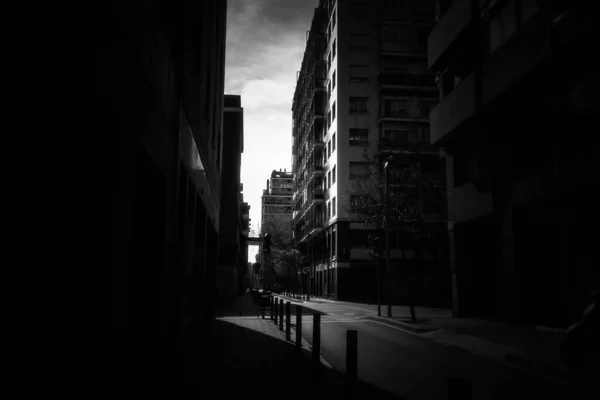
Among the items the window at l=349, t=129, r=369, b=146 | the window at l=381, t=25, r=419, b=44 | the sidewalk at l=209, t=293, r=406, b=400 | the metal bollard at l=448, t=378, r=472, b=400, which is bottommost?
the sidewalk at l=209, t=293, r=406, b=400

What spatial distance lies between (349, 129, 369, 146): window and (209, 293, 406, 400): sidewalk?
1432 inches

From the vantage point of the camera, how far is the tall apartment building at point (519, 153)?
46.0 feet

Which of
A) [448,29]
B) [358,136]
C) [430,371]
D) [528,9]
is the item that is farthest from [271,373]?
[358,136]

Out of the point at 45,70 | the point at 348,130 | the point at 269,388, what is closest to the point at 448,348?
the point at 269,388

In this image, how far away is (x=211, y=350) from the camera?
1013 cm

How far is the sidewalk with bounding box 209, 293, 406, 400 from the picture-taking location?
20.5 ft

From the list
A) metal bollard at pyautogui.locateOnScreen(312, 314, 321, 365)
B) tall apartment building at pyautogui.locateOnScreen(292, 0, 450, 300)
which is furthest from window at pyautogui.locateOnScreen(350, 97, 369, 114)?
metal bollard at pyautogui.locateOnScreen(312, 314, 321, 365)

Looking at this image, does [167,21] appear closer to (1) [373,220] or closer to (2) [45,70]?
(2) [45,70]

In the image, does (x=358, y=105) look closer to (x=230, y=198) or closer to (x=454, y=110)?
(x=230, y=198)

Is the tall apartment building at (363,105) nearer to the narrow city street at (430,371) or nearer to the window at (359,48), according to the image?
the window at (359,48)

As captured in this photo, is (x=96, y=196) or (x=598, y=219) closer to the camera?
(x=96, y=196)

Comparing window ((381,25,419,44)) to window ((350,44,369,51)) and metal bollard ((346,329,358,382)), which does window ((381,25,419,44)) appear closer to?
window ((350,44,369,51))

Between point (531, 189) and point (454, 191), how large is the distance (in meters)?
5.49

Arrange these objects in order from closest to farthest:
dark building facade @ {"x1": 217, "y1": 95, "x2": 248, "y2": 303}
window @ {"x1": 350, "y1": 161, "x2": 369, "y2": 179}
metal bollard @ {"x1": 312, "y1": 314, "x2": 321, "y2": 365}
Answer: metal bollard @ {"x1": 312, "y1": 314, "x2": 321, "y2": 365}, dark building facade @ {"x1": 217, "y1": 95, "x2": 248, "y2": 303}, window @ {"x1": 350, "y1": 161, "x2": 369, "y2": 179}
